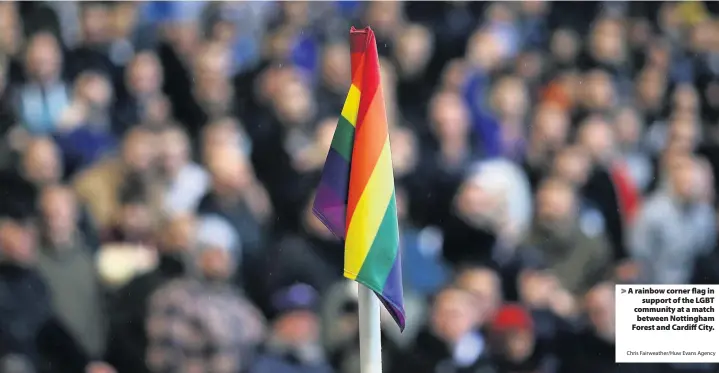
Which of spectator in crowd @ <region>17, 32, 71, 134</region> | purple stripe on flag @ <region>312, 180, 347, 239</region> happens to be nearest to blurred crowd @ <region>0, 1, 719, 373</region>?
spectator in crowd @ <region>17, 32, 71, 134</region>

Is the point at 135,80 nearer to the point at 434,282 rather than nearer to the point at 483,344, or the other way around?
the point at 434,282

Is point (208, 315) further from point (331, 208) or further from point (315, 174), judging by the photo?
point (331, 208)

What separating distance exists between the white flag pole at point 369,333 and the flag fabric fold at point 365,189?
0.03 metres

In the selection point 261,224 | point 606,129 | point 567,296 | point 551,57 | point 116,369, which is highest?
point 551,57

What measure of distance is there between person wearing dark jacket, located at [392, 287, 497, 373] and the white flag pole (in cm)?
91

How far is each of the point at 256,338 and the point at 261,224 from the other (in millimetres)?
350

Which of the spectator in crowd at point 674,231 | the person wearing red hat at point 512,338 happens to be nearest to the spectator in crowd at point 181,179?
the person wearing red hat at point 512,338

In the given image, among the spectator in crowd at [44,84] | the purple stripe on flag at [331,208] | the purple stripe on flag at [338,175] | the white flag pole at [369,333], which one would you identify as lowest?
the white flag pole at [369,333]

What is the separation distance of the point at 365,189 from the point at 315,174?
2.79 ft

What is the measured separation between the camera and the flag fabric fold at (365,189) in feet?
5.63

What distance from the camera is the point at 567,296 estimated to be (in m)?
2.60

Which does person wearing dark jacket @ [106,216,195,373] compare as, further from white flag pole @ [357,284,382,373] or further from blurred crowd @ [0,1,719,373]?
white flag pole @ [357,284,382,373]

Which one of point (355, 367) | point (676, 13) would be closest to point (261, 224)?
point (355, 367)

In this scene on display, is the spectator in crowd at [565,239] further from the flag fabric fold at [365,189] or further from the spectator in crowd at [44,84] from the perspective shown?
the spectator in crowd at [44,84]
